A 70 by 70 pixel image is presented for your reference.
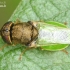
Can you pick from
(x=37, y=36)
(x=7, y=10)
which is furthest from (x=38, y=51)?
(x=7, y=10)

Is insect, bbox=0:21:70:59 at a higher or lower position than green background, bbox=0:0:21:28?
lower

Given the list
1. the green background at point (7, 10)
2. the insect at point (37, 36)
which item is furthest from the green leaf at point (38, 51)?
the green background at point (7, 10)

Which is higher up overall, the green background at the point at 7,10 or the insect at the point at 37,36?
the green background at the point at 7,10

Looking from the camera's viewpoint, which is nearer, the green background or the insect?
the insect

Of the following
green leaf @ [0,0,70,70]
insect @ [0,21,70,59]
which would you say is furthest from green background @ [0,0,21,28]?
insect @ [0,21,70,59]

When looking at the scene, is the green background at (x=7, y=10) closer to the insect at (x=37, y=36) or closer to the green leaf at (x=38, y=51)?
the green leaf at (x=38, y=51)

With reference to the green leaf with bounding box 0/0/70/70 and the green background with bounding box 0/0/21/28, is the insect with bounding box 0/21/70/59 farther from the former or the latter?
the green background with bounding box 0/0/21/28

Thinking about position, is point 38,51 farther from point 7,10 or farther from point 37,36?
point 7,10

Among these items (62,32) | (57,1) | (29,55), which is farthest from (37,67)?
(57,1)
